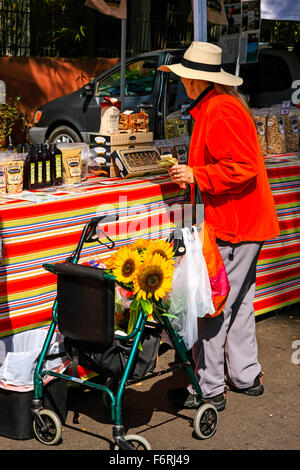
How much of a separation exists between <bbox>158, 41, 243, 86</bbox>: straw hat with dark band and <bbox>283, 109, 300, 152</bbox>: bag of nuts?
6.54 ft

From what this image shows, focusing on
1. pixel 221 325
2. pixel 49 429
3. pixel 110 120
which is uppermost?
pixel 110 120

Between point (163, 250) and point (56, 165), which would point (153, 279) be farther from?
point (56, 165)

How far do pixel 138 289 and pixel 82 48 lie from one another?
1232 centimetres

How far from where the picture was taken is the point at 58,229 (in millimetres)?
4066

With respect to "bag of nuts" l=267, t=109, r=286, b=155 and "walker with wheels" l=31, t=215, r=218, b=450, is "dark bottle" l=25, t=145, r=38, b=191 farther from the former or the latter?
"bag of nuts" l=267, t=109, r=286, b=155

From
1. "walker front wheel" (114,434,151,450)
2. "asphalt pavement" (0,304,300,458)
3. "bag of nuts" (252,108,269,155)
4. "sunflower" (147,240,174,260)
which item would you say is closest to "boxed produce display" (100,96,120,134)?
"bag of nuts" (252,108,269,155)

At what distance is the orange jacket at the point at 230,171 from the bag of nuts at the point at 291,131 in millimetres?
2053

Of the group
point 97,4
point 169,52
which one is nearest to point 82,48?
point 169,52

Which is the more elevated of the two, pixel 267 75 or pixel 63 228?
pixel 267 75

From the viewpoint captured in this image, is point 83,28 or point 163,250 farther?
point 83,28

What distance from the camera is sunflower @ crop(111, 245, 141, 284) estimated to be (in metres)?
3.33

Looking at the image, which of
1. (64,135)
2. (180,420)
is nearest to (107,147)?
(180,420)

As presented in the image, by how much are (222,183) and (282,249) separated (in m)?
1.92
